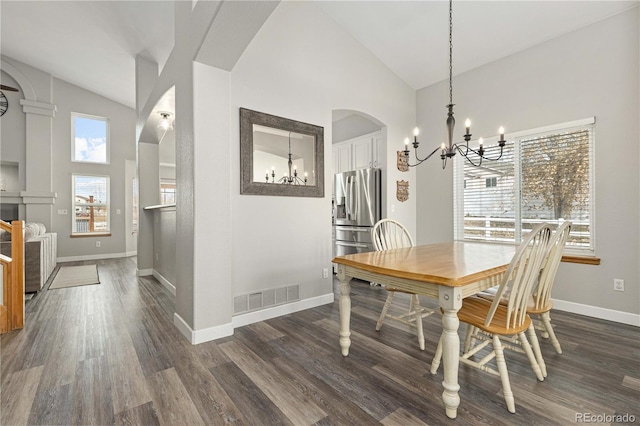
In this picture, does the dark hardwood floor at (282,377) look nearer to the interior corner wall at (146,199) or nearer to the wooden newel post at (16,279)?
the wooden newel post at (16,279)

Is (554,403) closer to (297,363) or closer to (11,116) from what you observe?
(297,363)

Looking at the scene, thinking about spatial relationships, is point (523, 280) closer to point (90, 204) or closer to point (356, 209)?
point (356, 209)

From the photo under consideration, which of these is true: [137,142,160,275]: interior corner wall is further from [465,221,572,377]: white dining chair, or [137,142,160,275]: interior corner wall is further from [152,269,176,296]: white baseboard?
[465,221,572,377]: white dining chair

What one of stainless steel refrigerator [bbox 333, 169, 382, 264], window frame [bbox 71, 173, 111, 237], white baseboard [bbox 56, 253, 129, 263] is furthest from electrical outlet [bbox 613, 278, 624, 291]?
window frame [bbox 71, 173, 111, 237]

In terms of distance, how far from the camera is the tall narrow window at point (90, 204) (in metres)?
6.64

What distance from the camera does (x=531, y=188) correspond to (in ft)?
11.6

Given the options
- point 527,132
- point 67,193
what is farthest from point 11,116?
point 527,132

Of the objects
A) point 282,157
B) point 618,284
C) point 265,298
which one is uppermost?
point 282,157

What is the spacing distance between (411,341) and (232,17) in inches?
110

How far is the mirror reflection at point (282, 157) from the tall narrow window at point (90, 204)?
592cm

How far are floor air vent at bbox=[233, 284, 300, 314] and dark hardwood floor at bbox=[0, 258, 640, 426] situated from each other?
0.21 m

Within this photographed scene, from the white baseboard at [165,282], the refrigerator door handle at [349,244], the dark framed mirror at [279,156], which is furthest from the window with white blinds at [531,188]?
the white baseboard at [165,282]

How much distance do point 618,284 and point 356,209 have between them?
3.04 meters

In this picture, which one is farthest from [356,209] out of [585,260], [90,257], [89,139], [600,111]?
[89,139]
